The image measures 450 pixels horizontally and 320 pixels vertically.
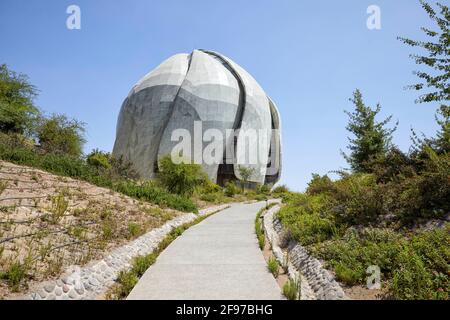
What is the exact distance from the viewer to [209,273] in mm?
5945

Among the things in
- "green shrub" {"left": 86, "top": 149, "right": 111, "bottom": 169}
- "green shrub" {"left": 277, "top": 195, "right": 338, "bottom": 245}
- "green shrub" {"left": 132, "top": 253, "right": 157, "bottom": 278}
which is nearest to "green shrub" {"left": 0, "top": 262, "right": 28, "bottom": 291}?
"green shrub" {"left": 132, "top": 253, "right": 157, "bottom": 278}

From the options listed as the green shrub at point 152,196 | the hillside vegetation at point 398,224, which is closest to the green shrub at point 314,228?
the hillside vegetation at point 398,224

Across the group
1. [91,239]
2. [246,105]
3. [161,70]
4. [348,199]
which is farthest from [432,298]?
[161,70]

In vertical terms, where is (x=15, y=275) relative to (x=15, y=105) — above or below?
below

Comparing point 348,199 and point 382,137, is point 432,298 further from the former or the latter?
point 382,137

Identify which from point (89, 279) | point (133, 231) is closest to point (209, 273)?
point (89, 279)

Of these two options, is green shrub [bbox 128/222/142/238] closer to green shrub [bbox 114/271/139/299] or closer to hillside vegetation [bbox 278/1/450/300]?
green shrub [bbox 114/271/139/299]

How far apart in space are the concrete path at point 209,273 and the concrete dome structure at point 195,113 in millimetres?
29210

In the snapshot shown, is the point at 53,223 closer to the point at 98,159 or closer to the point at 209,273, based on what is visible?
the point at 209,273

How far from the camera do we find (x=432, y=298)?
4.16m

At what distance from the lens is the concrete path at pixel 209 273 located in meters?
4.89

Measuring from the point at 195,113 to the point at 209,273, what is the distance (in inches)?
1318

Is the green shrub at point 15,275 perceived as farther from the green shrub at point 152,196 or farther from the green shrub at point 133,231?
the green shrub at point 152,196

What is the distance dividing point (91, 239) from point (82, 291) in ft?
9.07
